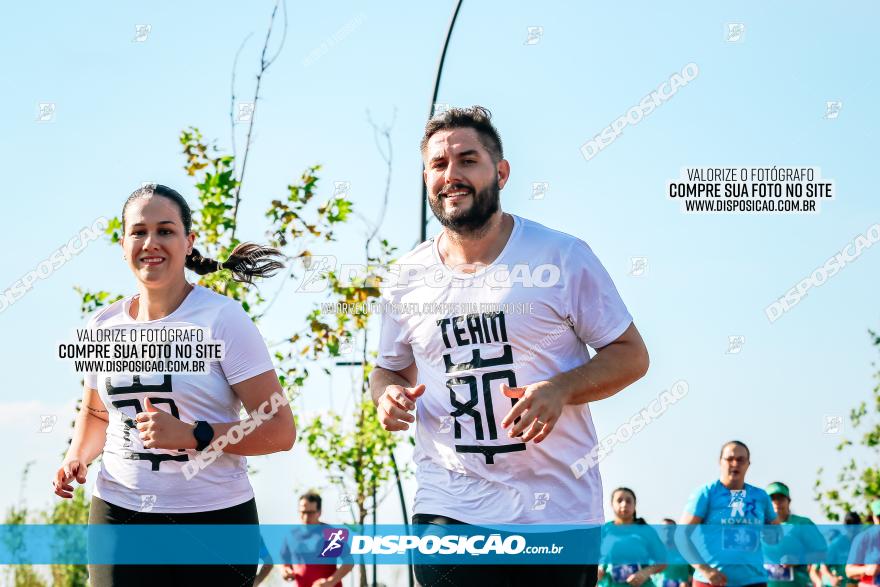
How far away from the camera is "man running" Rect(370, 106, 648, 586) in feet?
14.0

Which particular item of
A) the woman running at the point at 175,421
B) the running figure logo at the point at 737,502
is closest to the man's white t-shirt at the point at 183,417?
the woman running at the point at 175,421

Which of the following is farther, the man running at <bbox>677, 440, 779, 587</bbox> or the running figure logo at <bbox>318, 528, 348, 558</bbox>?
the man running at <bbox>677, 440, 779, 587</bbox>

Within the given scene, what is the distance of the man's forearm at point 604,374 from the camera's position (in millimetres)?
4199

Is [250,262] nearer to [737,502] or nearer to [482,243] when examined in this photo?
[482,243]

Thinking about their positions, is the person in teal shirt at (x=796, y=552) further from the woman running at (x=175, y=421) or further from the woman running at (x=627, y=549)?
the woman running at (x=175, y=421)

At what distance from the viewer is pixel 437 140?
15.0 feet

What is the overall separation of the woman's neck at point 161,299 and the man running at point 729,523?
6.07 meters

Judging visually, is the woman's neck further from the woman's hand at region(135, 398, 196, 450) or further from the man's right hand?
the man's right hand

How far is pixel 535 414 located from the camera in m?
3.97

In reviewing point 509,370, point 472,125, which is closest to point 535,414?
point 509,370

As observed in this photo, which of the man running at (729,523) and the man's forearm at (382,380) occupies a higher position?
the man's forearm at (382,380)

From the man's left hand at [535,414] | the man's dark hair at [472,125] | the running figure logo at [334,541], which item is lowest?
the running figure logo at [334,541]

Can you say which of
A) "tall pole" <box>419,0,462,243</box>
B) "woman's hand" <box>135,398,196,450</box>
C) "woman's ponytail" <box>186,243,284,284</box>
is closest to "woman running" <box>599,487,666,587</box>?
"tall pole" <box>419,0,462,243</box>

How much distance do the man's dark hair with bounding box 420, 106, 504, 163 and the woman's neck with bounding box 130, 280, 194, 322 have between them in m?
1.15
